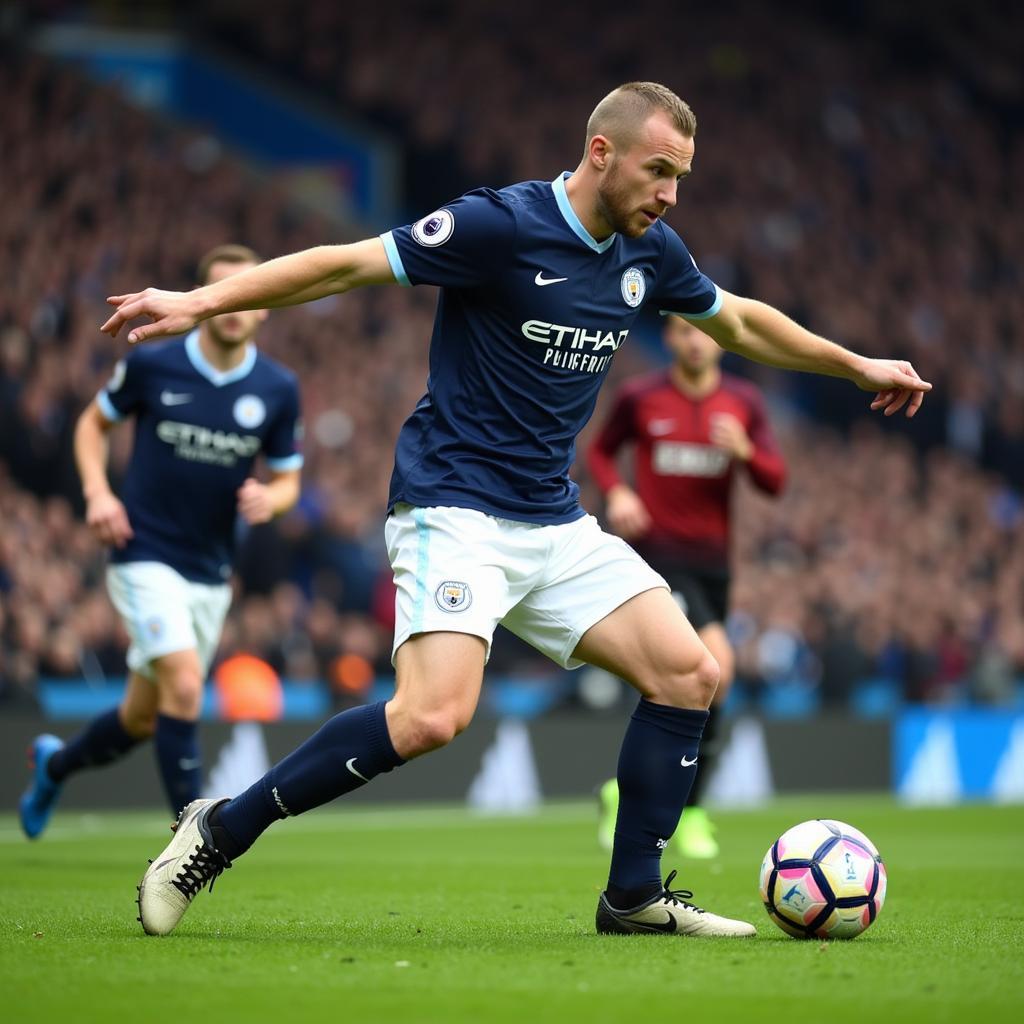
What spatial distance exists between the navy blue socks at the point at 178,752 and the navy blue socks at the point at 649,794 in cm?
303

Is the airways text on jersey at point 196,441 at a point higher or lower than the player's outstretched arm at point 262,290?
lower

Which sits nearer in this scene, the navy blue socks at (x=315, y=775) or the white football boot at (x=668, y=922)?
the navy blue socks at (x=315, y=775)

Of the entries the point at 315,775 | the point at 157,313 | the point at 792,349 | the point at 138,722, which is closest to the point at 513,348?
the point at 792,349

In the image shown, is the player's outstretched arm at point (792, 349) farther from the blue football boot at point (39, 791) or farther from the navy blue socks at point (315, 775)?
the blue football boot at point (39, 791)

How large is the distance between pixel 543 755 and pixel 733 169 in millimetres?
15142

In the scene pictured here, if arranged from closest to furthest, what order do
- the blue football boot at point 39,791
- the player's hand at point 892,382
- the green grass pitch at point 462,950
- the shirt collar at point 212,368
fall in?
the green grass pitch at point 462,950, the player's hand at point 892,382, the shirt collar at point 212,368, the blue football boot at point 39,791

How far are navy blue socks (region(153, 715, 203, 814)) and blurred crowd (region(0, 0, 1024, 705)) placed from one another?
18.3 ft

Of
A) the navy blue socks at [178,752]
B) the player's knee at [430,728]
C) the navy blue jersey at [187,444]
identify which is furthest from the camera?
the navy blue jersey at [187,444]

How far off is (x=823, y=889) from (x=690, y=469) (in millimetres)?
4698

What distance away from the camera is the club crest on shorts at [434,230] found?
18.6ft

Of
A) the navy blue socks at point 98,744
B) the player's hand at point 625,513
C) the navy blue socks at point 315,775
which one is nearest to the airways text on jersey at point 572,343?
the navy blue socks at point 315,775

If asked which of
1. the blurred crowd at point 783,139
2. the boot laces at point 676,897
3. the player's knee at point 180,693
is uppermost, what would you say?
the blurred crowd at point 783,139

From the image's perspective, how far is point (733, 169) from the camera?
29.4 meters

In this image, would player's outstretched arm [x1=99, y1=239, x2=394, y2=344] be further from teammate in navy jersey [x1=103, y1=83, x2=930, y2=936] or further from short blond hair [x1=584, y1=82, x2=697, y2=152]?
short blond hair [x1=584, y1=82, x2=697, y2=152]
